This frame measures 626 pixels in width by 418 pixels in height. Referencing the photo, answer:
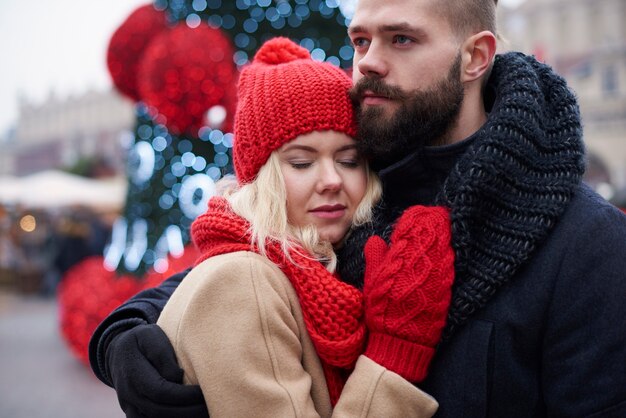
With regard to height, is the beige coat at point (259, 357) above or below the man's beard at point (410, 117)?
below

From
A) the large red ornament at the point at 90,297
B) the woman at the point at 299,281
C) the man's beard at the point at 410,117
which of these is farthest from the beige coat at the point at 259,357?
the large red ornament at the point at 90,297

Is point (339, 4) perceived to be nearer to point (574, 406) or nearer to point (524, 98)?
point (524, 98)

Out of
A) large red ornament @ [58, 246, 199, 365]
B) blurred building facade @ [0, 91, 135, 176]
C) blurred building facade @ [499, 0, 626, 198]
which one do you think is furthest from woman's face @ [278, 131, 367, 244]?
blurred building facade @ [0, 91, 135, 176]

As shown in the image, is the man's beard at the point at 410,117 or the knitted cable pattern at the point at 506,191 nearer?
the knitted cable pattern at the point at 506,191

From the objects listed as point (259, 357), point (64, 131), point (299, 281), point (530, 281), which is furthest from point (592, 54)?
point (64, 131)

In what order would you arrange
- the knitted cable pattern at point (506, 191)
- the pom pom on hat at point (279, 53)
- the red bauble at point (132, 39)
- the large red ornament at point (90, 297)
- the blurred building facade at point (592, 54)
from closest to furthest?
the knitted cable pattern at point (506, 191) < the pom pom on hat at point (279, 53) < the red bauble at point (132, 39) < the large red ornament at point (90, 297) < the blurred building facade at point (592, 54)

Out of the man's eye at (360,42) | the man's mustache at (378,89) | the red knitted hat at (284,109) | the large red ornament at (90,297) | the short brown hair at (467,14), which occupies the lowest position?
the large red ornament at (90,297)

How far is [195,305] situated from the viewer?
1755mm

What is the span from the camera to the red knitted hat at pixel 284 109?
6.57ft

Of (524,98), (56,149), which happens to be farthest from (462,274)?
(56,149)

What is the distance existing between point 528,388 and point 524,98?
2.69 feet

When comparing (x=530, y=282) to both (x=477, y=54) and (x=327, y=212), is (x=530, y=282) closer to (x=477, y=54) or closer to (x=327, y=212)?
(x=327, y=212)

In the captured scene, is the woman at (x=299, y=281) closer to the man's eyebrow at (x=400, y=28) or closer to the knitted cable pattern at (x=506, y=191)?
the knitted cable pattern at (x=506, y=191)

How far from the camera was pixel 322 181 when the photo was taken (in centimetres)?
199
